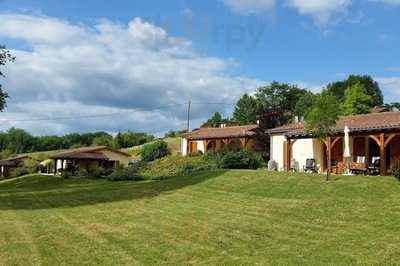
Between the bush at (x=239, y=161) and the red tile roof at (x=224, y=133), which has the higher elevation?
the red tile roof at (x=224, y=133)

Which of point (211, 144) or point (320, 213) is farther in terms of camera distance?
point (211, 144)

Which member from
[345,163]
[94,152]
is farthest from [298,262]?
[94,152]

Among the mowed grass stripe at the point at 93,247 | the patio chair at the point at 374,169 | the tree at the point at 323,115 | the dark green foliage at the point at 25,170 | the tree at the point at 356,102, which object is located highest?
the tree at the point at 356,102

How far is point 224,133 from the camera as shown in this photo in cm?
5369

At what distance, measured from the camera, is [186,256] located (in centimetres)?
954

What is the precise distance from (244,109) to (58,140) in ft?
172

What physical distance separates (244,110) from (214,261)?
77628mm

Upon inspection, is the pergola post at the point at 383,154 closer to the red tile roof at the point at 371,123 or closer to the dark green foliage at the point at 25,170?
the red tile roof at the point at 371,123

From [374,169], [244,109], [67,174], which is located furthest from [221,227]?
[244,109]

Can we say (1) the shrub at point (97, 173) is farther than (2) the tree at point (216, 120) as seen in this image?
No

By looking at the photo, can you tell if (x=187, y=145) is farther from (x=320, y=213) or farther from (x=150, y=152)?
(x=320, y=213)

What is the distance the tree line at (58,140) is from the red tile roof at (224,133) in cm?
3718

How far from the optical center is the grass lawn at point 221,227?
947 centimetres

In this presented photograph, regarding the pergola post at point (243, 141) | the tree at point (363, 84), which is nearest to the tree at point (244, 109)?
the tree at point (363, 84)
